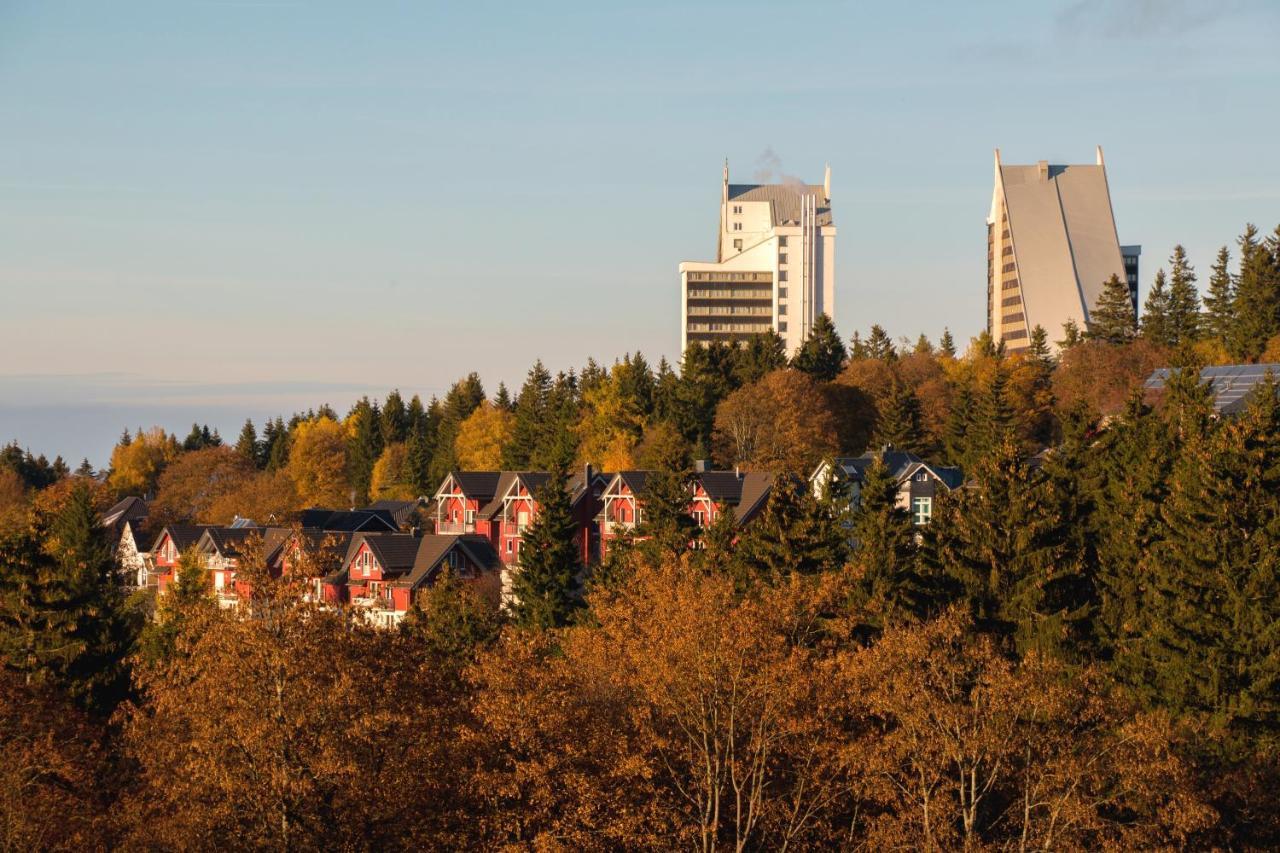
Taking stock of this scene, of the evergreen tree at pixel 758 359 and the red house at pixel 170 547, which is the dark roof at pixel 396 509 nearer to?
the red house at pixel 170 547

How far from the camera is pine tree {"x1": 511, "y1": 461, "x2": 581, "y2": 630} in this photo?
65000 millimetres

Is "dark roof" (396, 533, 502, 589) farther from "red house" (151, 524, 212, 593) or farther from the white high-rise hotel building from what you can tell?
the white high-rise hotel building

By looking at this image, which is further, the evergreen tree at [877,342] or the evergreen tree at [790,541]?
the evergreen tree at [877,342]

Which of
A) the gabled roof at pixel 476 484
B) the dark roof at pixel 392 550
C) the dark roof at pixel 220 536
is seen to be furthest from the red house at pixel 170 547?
the dark roof at pixel 392 550

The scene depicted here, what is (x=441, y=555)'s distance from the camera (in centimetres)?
8162

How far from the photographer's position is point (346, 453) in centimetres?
14662

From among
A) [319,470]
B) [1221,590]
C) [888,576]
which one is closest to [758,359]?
[319,470]

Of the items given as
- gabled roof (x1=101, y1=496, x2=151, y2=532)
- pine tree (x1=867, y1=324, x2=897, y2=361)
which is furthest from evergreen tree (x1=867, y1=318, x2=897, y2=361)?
gabled roof (x1=101, y1=496, x2=151, y2=532)

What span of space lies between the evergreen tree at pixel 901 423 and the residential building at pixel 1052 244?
3566 inches

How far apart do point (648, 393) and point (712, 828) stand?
263 feet

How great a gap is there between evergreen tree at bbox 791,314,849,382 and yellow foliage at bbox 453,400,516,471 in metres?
22.5

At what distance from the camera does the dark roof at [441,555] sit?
265ft

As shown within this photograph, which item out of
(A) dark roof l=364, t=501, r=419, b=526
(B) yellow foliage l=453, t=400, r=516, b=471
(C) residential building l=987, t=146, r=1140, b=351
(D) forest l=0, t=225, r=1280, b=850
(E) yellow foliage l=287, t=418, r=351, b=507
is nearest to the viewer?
(D) forest l=0, t=225, r=1280, b=850

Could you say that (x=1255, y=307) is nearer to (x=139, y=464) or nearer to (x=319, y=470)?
(x=319, y=470)
